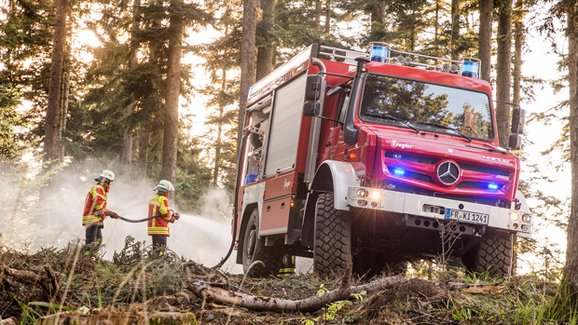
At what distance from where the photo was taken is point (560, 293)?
5.78 m

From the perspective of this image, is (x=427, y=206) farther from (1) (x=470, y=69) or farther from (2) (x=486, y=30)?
(2) (x=486, y=30)

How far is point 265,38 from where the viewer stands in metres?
24.9

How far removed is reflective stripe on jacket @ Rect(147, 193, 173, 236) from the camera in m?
14.6

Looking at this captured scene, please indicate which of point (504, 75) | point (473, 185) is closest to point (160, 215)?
point (473, 185)

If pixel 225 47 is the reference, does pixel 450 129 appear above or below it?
below

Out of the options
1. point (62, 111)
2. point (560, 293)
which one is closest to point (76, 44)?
point (62, 111)

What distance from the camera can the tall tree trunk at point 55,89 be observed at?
22.7 meters

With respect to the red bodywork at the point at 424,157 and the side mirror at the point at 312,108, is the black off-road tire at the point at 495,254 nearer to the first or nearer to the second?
the red bodywork at the point at 424,157

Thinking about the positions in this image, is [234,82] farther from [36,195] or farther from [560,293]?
[560,293]

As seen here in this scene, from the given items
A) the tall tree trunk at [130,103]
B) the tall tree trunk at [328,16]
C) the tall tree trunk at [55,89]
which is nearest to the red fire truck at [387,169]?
the tall tree trunk at [55,89]

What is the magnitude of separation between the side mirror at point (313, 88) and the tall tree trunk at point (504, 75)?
30.5 feet

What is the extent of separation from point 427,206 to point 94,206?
7.07 meters

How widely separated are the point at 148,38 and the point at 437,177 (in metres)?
18.2

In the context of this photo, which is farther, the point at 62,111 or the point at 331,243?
the point at 62,111
